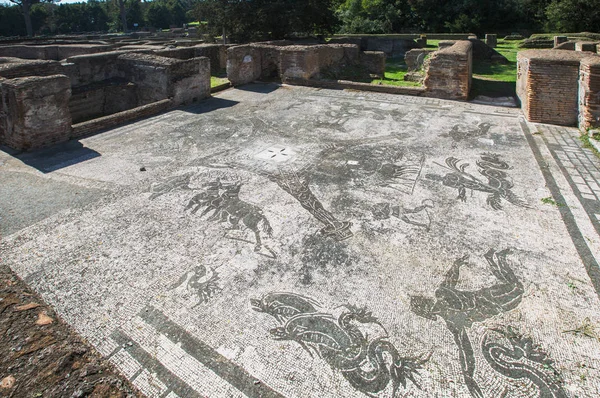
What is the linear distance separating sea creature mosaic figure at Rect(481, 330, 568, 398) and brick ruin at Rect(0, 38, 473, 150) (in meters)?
7.27

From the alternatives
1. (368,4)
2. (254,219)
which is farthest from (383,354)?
(368,4)

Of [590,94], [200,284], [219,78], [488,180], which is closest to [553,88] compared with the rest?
[590,94]

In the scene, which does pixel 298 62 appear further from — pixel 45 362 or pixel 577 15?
pixel 577 15

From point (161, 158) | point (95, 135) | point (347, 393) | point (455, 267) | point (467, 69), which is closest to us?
point (347, 393)

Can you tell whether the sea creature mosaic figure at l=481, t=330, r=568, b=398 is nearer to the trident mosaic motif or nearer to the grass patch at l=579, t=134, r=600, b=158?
the trident mosaic motif

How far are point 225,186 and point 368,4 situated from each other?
30.5m

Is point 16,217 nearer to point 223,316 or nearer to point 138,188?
point 138,188

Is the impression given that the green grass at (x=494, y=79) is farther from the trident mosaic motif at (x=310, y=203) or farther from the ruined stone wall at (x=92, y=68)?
the ruined stone wall at (x=92, y=68)

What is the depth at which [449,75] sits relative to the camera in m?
9.66

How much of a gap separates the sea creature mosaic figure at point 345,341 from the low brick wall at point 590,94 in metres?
6.61

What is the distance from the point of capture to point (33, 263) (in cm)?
374

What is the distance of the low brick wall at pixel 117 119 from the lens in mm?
7395

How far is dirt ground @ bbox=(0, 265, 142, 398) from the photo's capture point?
A: 77.6 inches

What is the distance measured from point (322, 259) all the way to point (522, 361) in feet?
5.99
